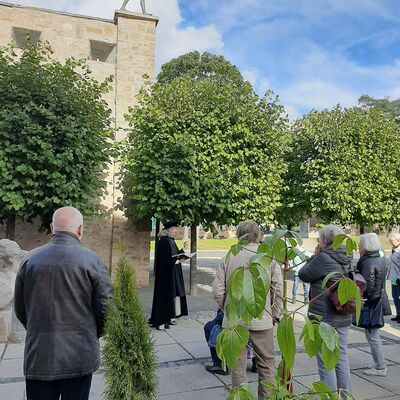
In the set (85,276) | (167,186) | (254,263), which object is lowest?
(85,276)

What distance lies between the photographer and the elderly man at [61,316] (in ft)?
8.50

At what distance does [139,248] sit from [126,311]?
10638 millimetres

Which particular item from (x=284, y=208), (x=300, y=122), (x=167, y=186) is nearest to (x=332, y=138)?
(x=300, y=122)

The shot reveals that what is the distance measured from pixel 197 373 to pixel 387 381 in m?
2.29

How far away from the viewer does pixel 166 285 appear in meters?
7.46

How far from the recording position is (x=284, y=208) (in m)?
14.6

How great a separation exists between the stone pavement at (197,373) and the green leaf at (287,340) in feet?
6.83

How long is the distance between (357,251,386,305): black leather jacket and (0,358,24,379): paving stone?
4.42 metres

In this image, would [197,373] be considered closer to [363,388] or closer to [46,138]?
[363,388]

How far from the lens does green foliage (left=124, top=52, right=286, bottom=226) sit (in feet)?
34.1

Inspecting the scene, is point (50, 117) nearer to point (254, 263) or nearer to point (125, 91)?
point (125, 91)

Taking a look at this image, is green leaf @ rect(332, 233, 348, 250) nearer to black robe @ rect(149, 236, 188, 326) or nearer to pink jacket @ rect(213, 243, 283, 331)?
pink jacket @ rect(213, 243, 283, 331)

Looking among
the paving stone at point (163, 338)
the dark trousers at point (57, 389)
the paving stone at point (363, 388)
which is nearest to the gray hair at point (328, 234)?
the paving stone at point (363, 388)

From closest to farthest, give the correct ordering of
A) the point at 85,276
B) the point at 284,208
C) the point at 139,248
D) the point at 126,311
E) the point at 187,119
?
the point at 126,311 → the point at 85,276 → the point at 187,119 → the point at 139,248 → the point at 284,208
